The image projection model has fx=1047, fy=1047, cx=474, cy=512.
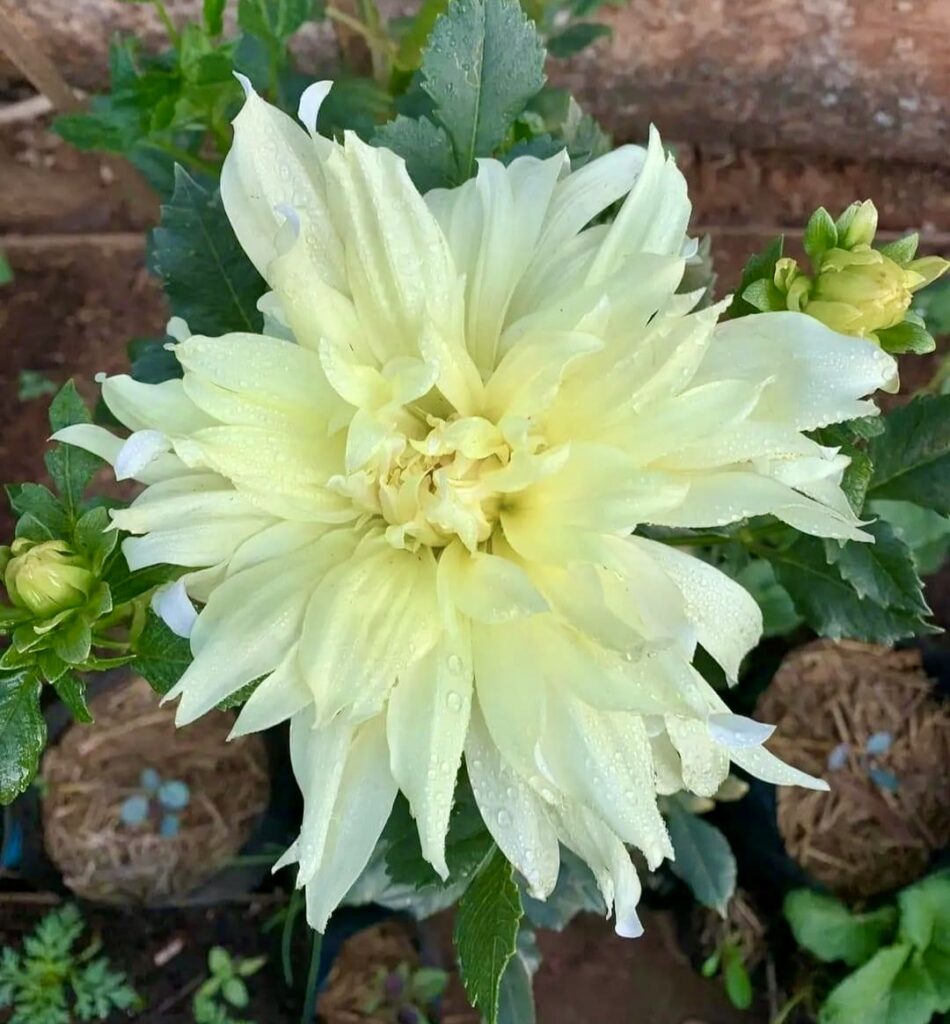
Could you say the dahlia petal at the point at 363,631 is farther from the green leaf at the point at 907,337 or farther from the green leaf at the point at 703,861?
the green leaf at the point at 703,861

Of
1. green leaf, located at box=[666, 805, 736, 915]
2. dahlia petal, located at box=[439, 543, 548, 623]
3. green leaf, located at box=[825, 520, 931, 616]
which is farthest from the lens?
green leaf, located at box=[666, 805, 736, 915]

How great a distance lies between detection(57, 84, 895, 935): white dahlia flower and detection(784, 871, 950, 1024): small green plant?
836 millimetres

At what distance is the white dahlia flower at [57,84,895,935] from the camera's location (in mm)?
521

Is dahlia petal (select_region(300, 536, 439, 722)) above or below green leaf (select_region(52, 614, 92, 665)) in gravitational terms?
above

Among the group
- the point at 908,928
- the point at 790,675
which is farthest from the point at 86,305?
the point at 908,928

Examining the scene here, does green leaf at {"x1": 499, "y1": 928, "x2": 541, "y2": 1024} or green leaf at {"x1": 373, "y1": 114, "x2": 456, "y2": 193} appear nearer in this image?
green leaf at {"x1": 373, "y1": 114, "x2": 456, "y2": 193}

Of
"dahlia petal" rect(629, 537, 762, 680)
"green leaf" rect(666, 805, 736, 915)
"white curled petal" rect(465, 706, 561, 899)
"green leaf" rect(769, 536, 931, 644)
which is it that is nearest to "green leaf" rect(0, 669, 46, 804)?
"white curled petal" rect(465, 706, 561, 899)

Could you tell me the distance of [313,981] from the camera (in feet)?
4.03

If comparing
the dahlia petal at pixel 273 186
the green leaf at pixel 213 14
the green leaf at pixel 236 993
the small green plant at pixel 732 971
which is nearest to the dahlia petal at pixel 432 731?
the dahlia petal at pixel 273 186

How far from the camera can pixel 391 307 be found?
0.55 meters

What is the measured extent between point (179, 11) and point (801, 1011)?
1.61 metres

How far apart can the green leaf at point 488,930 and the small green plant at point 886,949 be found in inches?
29.4

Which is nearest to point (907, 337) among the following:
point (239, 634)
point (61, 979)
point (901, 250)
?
point (901, 250)

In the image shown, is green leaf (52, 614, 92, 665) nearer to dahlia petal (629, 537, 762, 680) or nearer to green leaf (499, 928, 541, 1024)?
dahlia petal (629, 537, 762, 680)
